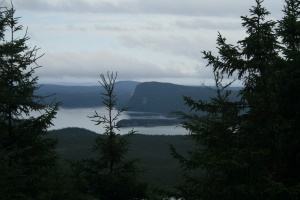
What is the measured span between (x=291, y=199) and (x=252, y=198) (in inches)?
41.8

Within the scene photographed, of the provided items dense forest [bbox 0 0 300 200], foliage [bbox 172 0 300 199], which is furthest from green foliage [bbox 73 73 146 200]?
foliage [bbox 172 0 300 199]


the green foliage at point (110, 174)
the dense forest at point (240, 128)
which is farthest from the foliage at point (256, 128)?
the green foliage at point (110, 174)

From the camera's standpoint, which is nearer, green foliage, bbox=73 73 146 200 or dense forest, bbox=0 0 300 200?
dense forest, bbox=0 0 300 200

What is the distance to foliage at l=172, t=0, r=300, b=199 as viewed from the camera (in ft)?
30.1

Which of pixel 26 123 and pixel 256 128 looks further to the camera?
pixel 26 123

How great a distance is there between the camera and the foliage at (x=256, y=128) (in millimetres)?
9172

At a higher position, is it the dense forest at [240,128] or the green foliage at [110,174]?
the dense forest at [240,128]

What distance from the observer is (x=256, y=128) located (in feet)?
31.6

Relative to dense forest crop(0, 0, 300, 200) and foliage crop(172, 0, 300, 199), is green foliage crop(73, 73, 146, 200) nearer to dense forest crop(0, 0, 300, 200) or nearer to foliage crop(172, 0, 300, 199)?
dense forest crop(0, 0, 300, 200)

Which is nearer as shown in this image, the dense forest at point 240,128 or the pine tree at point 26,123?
the dense forest at point 240,128

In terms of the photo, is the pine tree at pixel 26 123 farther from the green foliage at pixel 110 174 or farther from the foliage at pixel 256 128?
the foliage at pixel 256 128

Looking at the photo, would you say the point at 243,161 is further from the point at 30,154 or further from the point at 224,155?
the point at 30,154

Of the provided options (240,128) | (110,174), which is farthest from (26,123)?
(240,128)

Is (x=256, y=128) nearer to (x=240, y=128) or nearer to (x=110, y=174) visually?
(x=240, y=128)
